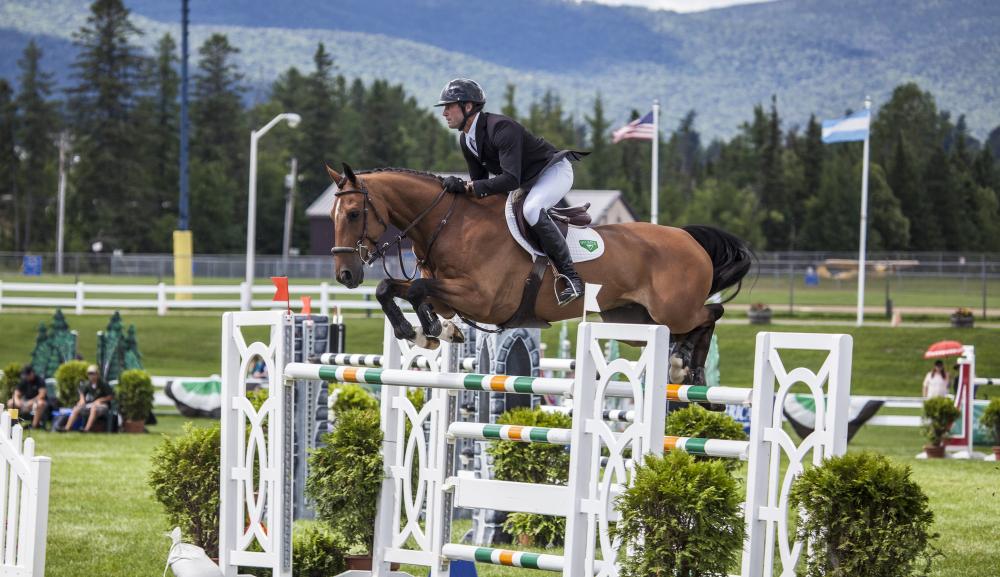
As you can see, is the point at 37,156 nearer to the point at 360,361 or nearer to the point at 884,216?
the point at 884,216

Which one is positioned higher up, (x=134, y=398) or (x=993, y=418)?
(x=993, y=418)

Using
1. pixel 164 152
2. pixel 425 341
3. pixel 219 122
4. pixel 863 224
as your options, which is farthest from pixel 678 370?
pixel 219 122

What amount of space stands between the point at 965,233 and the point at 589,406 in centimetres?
7679

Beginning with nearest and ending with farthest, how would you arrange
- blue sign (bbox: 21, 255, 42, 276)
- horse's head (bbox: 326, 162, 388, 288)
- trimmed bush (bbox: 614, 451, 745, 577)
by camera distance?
1. trimmed bush (bbox: 614, 451, 745, 577)
2. horse's head (bbox: 326, 162, 388, 288)
3. blue sign (bbox: 21, 255, 42, 276)

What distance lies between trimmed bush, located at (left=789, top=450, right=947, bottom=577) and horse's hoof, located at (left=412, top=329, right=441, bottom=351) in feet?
6.58

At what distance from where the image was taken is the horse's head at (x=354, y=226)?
19.8 feet

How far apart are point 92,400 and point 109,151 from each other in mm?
56801

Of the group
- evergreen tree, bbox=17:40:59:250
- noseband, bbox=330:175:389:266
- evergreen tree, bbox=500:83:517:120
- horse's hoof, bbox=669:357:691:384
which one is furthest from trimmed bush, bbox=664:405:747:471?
evergreen tree, bbox=17:40:59:250

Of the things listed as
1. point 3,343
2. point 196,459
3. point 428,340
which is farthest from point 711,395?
point 3,343

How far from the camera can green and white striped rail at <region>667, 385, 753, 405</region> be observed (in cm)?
522

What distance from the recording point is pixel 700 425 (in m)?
7.71

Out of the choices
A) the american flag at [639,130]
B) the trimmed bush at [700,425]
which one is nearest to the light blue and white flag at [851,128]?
the american flag at [639,130]

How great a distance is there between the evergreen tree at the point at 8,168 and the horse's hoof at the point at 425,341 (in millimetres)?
73028

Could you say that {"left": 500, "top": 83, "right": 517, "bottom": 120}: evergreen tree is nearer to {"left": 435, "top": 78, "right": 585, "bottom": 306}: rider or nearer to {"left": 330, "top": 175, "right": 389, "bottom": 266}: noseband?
{"left": 435, "top": 78, "right": 585, "bottom": 306}: rider
